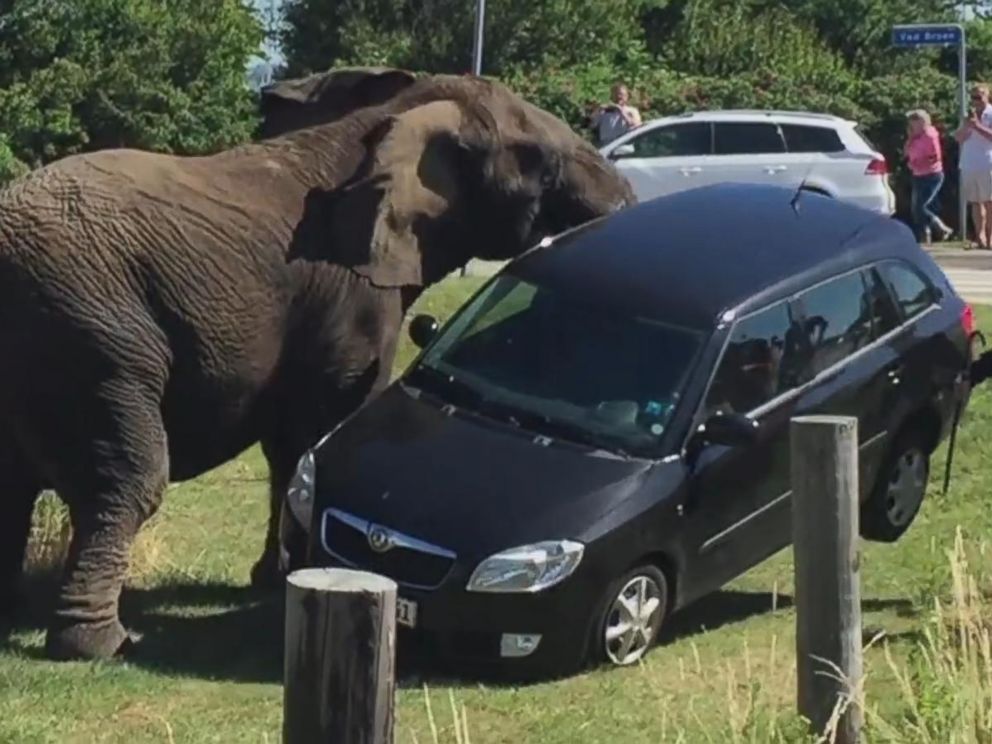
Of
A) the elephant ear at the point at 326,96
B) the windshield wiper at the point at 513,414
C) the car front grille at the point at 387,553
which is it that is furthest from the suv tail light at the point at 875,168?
the car front grille at the point at 387,553

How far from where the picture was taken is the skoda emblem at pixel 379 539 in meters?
8.46

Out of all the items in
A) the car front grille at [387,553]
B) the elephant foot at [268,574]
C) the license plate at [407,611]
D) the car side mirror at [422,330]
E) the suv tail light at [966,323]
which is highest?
the car side mirror at [422,330]

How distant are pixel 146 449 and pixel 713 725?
2904mm

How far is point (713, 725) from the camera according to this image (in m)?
7.38

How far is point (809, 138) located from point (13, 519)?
17.6 m

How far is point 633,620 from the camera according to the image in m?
8.68

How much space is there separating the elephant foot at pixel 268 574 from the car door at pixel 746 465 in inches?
89.6

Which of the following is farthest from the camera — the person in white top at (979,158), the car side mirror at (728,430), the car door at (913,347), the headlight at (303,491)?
the person in white top at (979,158)

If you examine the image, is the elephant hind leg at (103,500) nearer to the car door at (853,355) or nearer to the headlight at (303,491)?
the headlight at (303,491)

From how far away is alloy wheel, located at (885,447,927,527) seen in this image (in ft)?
34.1

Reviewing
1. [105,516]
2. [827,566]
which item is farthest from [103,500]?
[827,566]

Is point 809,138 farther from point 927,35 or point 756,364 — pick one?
point 756,364

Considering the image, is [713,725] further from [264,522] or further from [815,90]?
[815,90]

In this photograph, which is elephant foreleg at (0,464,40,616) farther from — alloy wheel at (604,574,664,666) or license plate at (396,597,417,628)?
alloy wheel at (604,574,664,666)
